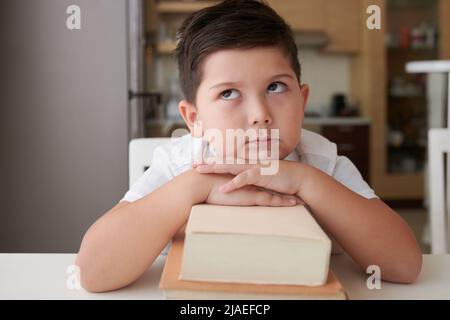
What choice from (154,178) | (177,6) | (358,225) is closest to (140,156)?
(154,178)

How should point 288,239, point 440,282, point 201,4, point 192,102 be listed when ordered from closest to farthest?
point 288,239 < point 440,282 < point 192,102 < point 201,4

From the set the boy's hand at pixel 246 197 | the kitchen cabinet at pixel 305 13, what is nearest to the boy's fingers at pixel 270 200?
the boy's hand at pixel 246 197

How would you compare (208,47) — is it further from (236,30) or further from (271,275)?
(271,275)

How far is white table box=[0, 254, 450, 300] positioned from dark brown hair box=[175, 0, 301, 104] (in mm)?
211

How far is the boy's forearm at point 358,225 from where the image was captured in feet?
1.77

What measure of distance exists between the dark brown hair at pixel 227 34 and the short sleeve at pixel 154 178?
9 centimetres

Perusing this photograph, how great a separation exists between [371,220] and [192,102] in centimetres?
24

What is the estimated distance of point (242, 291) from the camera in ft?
1.30

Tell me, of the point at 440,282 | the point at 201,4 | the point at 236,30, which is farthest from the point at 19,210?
the point at 201,4

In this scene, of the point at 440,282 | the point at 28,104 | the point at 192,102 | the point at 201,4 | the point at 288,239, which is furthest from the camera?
the point at 201,4

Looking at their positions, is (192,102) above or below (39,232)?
above

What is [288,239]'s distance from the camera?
1.22ft

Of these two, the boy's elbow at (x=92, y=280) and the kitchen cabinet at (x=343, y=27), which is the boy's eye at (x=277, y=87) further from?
the kitchen cabinet at (x=343, y=27)

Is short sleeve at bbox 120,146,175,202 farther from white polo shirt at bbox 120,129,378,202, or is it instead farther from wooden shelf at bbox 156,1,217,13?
wooden shelf at bbox 156,1,217,13
